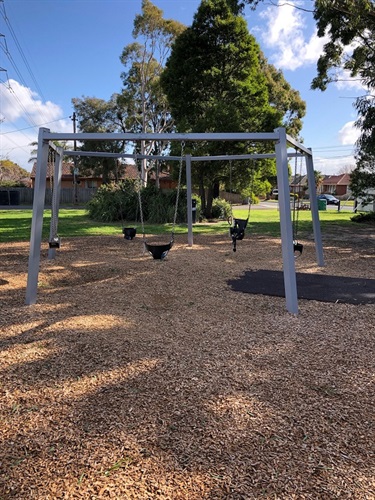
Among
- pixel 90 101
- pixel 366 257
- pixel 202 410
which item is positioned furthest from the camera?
pixel 90 101

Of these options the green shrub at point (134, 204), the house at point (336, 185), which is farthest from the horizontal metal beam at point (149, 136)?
the house at point (336, 185)

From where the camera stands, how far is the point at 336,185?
235ft

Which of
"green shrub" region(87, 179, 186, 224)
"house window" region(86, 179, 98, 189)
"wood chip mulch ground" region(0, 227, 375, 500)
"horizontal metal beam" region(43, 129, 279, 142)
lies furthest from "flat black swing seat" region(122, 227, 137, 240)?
"house window" region(86, 179, 98, 189)

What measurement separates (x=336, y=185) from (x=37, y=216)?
245 feet

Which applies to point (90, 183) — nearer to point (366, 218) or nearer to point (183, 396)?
point (366, 218)

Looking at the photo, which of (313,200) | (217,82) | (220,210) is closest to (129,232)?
(313,200)

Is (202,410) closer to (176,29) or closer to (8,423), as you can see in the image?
(8,423)

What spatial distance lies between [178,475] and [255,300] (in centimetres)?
307

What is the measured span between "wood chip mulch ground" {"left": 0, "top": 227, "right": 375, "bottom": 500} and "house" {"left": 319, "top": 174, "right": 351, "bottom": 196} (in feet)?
231

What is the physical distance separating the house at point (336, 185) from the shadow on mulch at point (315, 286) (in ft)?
223

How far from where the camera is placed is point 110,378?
2.67 m

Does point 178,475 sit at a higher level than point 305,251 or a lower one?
lower

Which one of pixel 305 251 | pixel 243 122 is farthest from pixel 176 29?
pixel 305 251

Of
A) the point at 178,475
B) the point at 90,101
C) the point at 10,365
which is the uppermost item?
the point at 90,101
